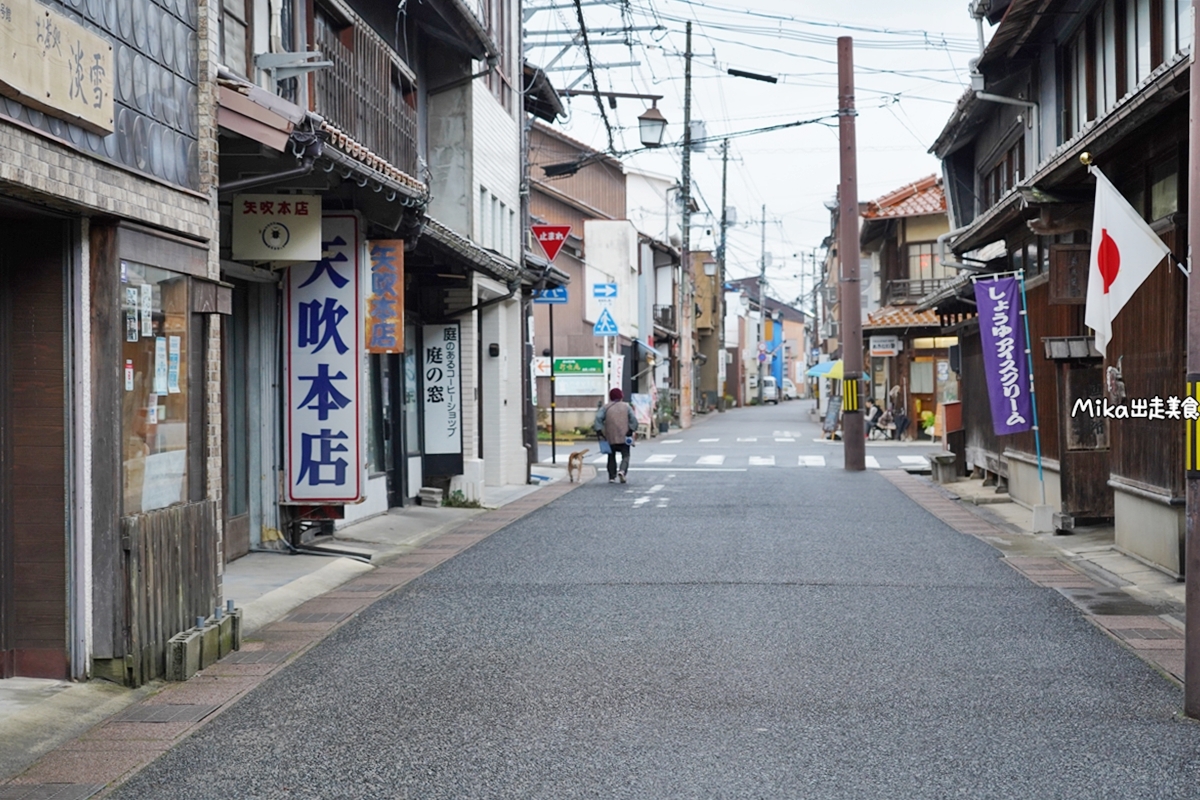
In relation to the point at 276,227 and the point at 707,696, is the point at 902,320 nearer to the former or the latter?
the point at 276,227

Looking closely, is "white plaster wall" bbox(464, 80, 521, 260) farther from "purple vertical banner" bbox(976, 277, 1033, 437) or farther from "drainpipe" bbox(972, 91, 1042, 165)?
"purple vertical banner" bbox(976, 277, 1033, 437)

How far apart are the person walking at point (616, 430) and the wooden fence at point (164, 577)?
56.2ft

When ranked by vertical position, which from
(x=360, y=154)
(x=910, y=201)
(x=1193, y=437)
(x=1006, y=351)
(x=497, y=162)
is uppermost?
(x=910, y=201)

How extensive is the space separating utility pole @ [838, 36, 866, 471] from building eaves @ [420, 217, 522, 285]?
38.1 ft

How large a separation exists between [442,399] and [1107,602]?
453 inches

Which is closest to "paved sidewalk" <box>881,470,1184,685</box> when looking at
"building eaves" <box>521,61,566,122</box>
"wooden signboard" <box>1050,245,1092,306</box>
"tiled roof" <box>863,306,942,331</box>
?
"wooden signboard" <box>1050,245,1092,306</box>

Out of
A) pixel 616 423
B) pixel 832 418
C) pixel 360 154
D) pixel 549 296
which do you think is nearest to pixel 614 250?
pixel 832 418

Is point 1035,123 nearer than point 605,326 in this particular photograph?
Yes

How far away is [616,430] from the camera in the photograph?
25.7m

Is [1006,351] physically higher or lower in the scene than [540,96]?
lower

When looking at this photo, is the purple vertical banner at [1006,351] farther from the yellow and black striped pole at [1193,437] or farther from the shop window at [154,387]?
the shop window at [154,387]

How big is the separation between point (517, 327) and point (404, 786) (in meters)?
21.2

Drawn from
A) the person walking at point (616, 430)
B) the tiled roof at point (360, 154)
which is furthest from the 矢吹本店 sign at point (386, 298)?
the person walking at point (616, 430)

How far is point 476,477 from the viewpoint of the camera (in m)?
20.6
